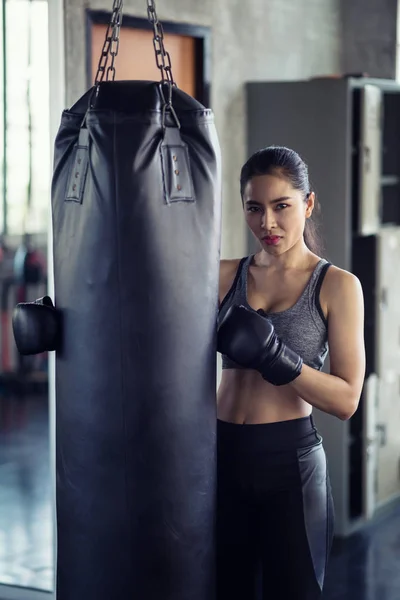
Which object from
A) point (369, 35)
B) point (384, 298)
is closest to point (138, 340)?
point (384, 298)

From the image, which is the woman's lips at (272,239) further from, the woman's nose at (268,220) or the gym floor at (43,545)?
the gym floor at (43,545)

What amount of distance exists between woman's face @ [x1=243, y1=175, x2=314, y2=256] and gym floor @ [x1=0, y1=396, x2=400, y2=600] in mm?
1862

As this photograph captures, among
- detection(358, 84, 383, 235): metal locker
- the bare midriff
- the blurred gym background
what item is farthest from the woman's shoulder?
detection(358, 84, 383, 235): metal locker

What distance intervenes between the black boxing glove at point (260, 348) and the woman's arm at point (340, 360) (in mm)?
51

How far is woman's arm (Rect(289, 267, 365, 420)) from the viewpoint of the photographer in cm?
208

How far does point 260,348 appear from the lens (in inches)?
78.8

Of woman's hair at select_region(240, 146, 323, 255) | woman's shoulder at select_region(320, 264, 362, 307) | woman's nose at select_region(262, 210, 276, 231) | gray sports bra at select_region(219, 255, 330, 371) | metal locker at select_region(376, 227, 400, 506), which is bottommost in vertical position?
metal locker at select_region(376, 227, 400, 506)

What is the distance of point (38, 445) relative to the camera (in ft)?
18.6

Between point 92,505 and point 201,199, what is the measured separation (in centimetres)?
68

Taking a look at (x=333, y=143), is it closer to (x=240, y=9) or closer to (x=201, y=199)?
(x=240, y=9)

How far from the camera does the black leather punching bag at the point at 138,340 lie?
1.91 meters

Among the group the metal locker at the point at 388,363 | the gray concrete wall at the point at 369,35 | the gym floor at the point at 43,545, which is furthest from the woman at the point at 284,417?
the gray concrete wall at the point at 369,35

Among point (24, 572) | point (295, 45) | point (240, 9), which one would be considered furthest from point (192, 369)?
point (295, 45)

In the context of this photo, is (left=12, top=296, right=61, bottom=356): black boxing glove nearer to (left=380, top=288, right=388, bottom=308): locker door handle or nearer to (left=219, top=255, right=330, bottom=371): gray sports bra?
(left=219, top=255, right=330, bottom=371): gray sports bra
